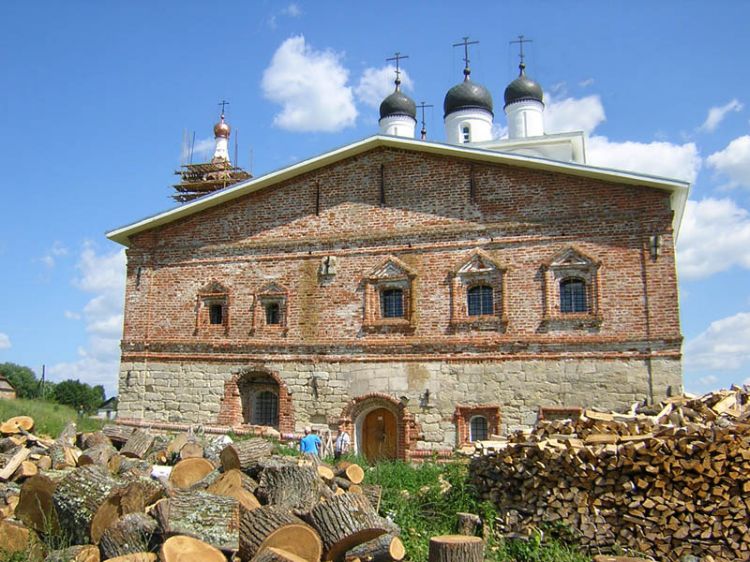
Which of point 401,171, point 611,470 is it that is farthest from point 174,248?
point 611,470

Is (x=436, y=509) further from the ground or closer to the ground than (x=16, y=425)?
closer to the ground

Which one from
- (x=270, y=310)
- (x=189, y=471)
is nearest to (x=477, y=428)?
(x=270, y=310)

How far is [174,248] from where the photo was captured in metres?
17.2

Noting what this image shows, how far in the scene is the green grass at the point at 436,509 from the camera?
831 cm

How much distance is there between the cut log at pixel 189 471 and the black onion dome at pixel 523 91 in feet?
60.8

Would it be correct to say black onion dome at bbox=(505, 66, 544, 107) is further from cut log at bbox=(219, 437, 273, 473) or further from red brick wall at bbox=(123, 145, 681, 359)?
cut log at bbox=(219, 437, 273, 473)

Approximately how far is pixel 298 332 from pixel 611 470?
867 centimetres

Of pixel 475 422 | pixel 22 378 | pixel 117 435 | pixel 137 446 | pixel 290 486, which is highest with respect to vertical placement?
pixel 22 378

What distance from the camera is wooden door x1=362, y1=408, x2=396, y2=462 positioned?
1490cm

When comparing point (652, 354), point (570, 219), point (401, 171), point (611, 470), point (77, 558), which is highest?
point (401, 171)

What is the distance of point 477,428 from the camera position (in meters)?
14.3

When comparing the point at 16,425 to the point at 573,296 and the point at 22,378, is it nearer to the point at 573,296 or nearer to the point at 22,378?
the point at 573,296

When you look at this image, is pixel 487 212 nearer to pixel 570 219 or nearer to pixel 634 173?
pixel 570 219

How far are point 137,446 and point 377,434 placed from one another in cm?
537
